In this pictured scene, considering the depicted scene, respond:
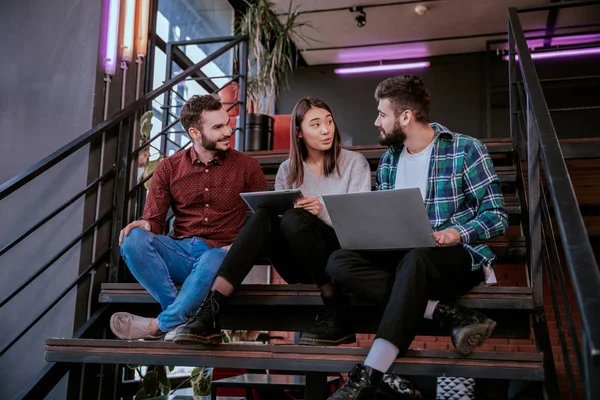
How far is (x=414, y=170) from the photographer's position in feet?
7.54

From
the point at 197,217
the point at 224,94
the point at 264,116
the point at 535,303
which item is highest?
the point at 224,94

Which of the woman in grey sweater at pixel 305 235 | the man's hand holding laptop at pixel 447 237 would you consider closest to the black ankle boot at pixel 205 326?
the woman in grey sweater at pixel 305 235

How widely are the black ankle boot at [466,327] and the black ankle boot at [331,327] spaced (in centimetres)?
36

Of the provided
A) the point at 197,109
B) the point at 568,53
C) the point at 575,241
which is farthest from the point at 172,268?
the point at 568,53

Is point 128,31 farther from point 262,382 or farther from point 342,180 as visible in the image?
point 262,382

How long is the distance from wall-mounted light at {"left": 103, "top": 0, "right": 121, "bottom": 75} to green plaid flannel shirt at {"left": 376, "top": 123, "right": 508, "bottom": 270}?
5.01 feet

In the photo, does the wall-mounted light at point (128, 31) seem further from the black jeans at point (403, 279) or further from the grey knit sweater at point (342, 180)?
the black jeans at point (403, 279)

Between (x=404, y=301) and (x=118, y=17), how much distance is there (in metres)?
1.97

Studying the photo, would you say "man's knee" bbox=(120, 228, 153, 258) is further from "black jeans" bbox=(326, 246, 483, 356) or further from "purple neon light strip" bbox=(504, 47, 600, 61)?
"purple neon light strip" bbox=(504, 47, 600, 61)

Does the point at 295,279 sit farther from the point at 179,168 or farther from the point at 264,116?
the point at 264,116

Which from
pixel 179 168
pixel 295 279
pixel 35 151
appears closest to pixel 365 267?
pixel 295 279

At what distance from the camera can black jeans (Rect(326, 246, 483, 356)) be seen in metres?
1.76

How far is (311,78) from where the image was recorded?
7.39 metres

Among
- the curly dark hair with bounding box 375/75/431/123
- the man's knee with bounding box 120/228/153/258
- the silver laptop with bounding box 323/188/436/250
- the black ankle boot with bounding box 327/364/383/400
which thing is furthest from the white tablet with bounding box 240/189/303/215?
the black ankle boot with bounding box 327/364/383/400
